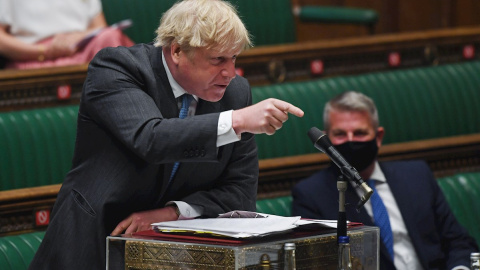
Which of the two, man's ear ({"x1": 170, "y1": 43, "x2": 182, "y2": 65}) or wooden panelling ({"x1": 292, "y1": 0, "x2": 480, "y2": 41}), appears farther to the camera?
wooden panelling ({"x1": 292, "y1": 0, "x2": 480, "y2": 41})

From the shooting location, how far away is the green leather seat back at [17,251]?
185 centimetres

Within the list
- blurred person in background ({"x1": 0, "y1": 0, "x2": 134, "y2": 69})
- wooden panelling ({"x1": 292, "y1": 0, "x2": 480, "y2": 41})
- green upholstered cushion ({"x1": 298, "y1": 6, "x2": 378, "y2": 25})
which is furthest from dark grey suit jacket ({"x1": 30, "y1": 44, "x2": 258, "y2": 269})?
wooden panelling ({"x1": 292, "y1": 0, "x2": 480, "y2": 41})

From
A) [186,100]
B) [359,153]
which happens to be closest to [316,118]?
[359,153]

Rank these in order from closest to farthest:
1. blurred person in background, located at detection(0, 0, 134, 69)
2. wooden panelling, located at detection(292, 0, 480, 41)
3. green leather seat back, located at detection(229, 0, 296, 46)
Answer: blurred person in background, located at detection(0, 0, 134, 69) < green leather seat back, located at detection(229, 0, 296, 46) < wooden panelling, located at detection(292, 0, 480, 41)

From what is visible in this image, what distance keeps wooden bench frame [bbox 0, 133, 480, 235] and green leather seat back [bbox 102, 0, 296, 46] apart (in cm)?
90

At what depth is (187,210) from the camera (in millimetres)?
1330

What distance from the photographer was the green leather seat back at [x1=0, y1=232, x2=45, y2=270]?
185 cm

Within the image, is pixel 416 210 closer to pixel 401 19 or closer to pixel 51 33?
pixel 51 33

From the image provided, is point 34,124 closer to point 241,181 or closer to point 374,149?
point 374,149

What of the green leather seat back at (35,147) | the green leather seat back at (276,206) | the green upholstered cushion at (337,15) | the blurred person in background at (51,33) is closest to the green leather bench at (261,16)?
the green upholstered cushion at (337,15)

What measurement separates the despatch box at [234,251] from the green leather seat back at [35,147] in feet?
3.64

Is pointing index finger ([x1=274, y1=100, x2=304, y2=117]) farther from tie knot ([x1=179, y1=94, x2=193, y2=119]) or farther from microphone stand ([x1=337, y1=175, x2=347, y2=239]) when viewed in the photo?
tie knot ([x1=179, y1=94, x2=193, y2=119])

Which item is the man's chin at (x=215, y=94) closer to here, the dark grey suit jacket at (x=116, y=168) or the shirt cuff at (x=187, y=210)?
the dark grey suit jacket at (x=116, y=168)

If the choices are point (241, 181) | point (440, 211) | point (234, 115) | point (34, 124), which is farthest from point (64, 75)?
point (234, 115)
